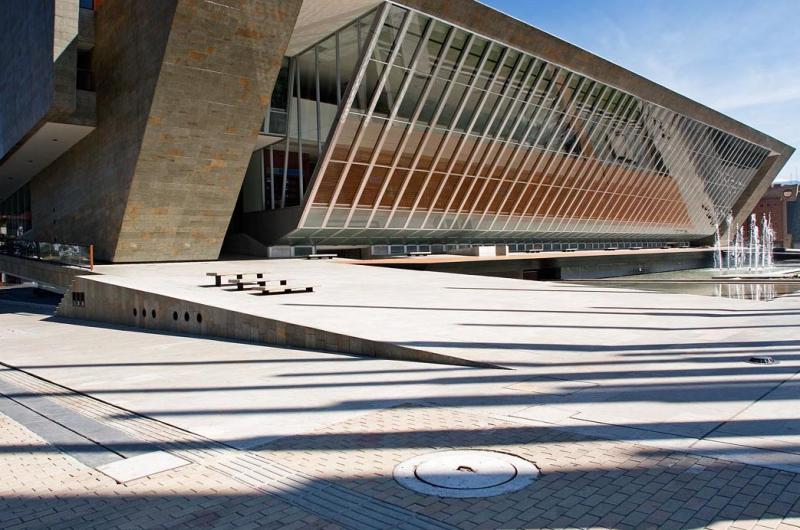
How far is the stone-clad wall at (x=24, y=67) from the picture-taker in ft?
88.1

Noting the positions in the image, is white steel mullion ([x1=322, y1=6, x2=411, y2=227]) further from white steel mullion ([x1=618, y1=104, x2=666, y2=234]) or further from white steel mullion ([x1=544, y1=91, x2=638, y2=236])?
white steel mullion ([x1=618, y1=104, x2=666, y2=234])

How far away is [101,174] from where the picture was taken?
26484 mm

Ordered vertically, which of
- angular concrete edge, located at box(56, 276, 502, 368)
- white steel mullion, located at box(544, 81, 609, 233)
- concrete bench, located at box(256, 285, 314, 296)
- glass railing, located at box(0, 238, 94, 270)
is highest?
white steel mullion, located at box(544, 81, 609, 233)

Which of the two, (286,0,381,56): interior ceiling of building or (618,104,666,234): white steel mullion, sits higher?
(286,0,381,56): interior ceiling of building

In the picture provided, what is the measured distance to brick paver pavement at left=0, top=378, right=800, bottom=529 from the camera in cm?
385

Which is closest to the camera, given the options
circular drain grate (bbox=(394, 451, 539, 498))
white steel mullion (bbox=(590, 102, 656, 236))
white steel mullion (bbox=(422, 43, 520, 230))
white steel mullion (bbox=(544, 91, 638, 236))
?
circular drain grate (bbox=(394, 451, 539, 498))

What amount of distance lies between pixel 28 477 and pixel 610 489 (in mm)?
4631

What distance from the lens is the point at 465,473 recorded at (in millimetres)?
A: 4582

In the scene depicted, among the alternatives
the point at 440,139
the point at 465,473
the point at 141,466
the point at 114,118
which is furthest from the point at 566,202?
the point at 141,466

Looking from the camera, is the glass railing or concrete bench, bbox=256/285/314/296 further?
the glass railing

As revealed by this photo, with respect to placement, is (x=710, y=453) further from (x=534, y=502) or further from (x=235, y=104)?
(x=235, y=104)

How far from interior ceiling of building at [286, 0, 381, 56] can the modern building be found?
144 mm

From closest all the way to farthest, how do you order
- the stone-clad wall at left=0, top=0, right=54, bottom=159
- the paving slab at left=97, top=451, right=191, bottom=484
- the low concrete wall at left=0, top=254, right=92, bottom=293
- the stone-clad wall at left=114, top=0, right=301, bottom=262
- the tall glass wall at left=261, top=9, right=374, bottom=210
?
the paving slab at left=97, top=451, right=191, bottom=484 < the stone-clad wall at left=114, top=0, right=301, bottom=262 < the low concrete wall at left=0, top=254, right=92, bottom=293 < the stone-clad wall at left=0, top=0, right=54, bottom=159 < the tall glass wall at left=261, top=9, right=374, bottom=210

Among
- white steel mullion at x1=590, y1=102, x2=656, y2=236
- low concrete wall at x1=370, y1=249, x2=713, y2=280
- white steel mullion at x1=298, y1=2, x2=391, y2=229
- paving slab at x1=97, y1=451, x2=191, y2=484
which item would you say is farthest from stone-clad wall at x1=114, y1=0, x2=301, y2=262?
white steel mullion at x1=590, y1=102, x2=656, y2=236
